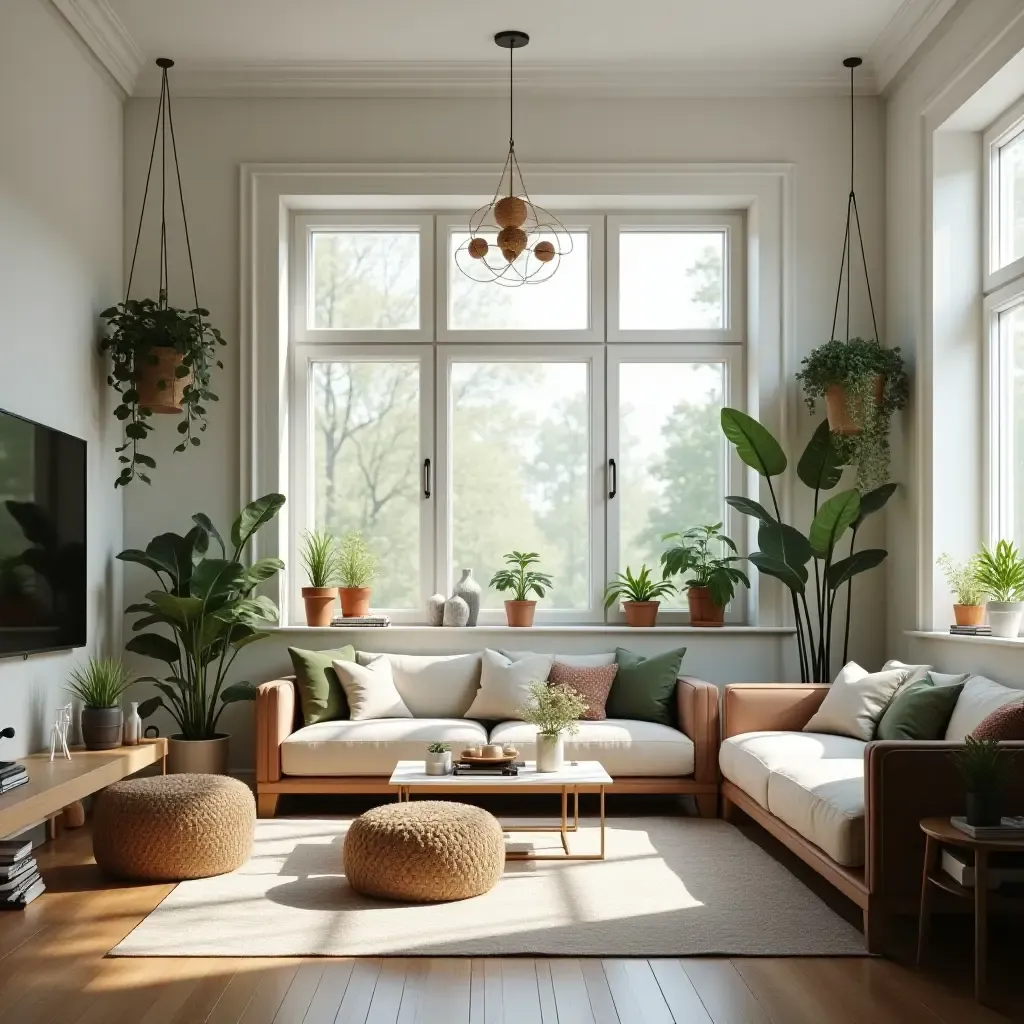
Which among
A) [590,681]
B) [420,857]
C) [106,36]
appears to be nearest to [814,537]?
[590,681]

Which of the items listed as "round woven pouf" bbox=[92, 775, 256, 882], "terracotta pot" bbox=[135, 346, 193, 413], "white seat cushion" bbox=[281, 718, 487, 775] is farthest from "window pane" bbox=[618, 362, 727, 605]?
"round woven pouf" bbox=[92, 775, 256, 882]

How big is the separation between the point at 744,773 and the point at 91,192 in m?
4.03

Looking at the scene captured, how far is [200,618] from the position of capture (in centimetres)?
600

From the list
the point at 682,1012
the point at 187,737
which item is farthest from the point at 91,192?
the point at 682,1012

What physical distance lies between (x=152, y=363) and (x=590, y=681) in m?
Answer: 2.59

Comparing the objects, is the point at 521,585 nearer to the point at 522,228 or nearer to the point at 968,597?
the point at 522,228

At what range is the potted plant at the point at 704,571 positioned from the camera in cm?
648

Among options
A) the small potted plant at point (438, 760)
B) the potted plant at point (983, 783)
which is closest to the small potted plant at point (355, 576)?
the small potted plant at point (438, 760)

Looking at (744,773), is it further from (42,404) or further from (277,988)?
(42,404)

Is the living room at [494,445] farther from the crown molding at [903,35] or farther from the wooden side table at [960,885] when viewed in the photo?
the wooden side table at [960,885]

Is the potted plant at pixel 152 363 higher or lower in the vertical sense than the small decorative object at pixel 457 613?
higher

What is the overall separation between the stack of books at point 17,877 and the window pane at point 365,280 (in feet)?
11.4

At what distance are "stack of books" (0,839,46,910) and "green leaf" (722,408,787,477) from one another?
3728 mm

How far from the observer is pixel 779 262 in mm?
6625
